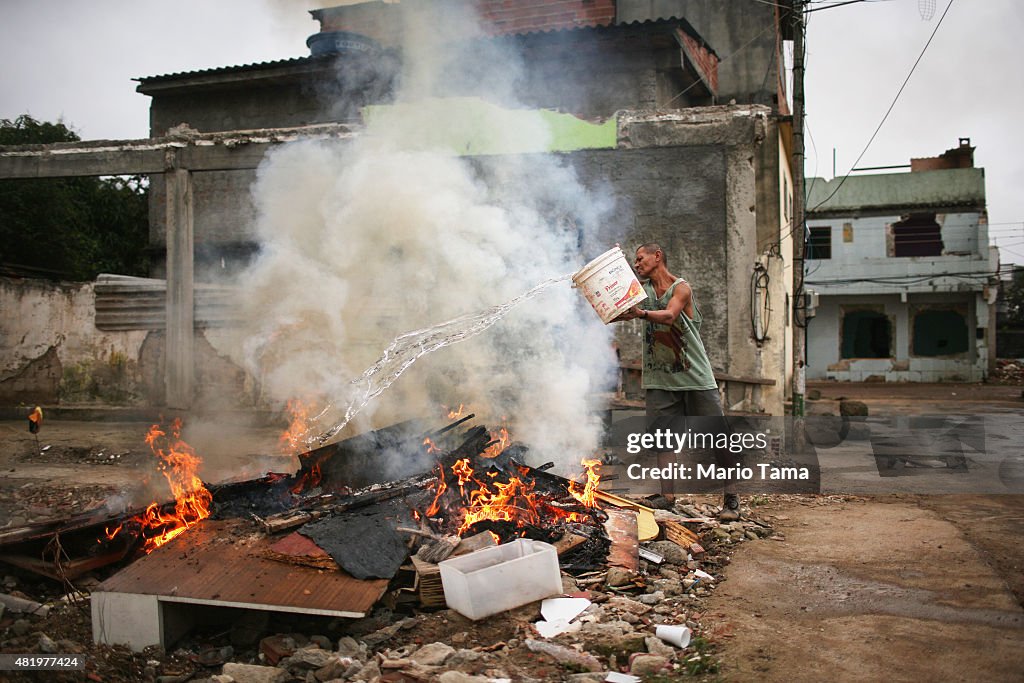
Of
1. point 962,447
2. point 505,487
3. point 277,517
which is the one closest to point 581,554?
point 505,487

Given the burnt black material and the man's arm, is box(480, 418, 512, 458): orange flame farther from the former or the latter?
the man's arm

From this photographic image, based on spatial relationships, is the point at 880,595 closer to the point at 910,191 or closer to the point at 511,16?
the point at 511,16

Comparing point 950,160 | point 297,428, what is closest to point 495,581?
point 297,428

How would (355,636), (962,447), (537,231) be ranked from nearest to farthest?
(355,636) < (537,231) < (962,447)

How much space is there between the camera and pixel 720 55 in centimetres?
1636

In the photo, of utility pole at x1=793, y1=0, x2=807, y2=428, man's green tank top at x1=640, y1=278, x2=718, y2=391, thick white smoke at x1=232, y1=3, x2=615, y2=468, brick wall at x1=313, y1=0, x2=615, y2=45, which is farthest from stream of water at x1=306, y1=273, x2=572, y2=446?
brick wall at x1=313, y1=0, x2=615, y2=45

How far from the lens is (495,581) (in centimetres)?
363

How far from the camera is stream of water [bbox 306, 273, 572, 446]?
23.6 feet

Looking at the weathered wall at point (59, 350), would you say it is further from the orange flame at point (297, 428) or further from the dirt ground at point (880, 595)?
the dirt ground at point (880, 595)

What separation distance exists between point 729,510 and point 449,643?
2.67 metres

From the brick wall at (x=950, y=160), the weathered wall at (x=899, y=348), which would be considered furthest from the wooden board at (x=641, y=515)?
the brick wall at (x=950, y=160)

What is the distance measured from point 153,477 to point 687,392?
471 cm

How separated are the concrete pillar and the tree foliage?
17.9 ft

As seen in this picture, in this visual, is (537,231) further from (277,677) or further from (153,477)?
(277,677)
